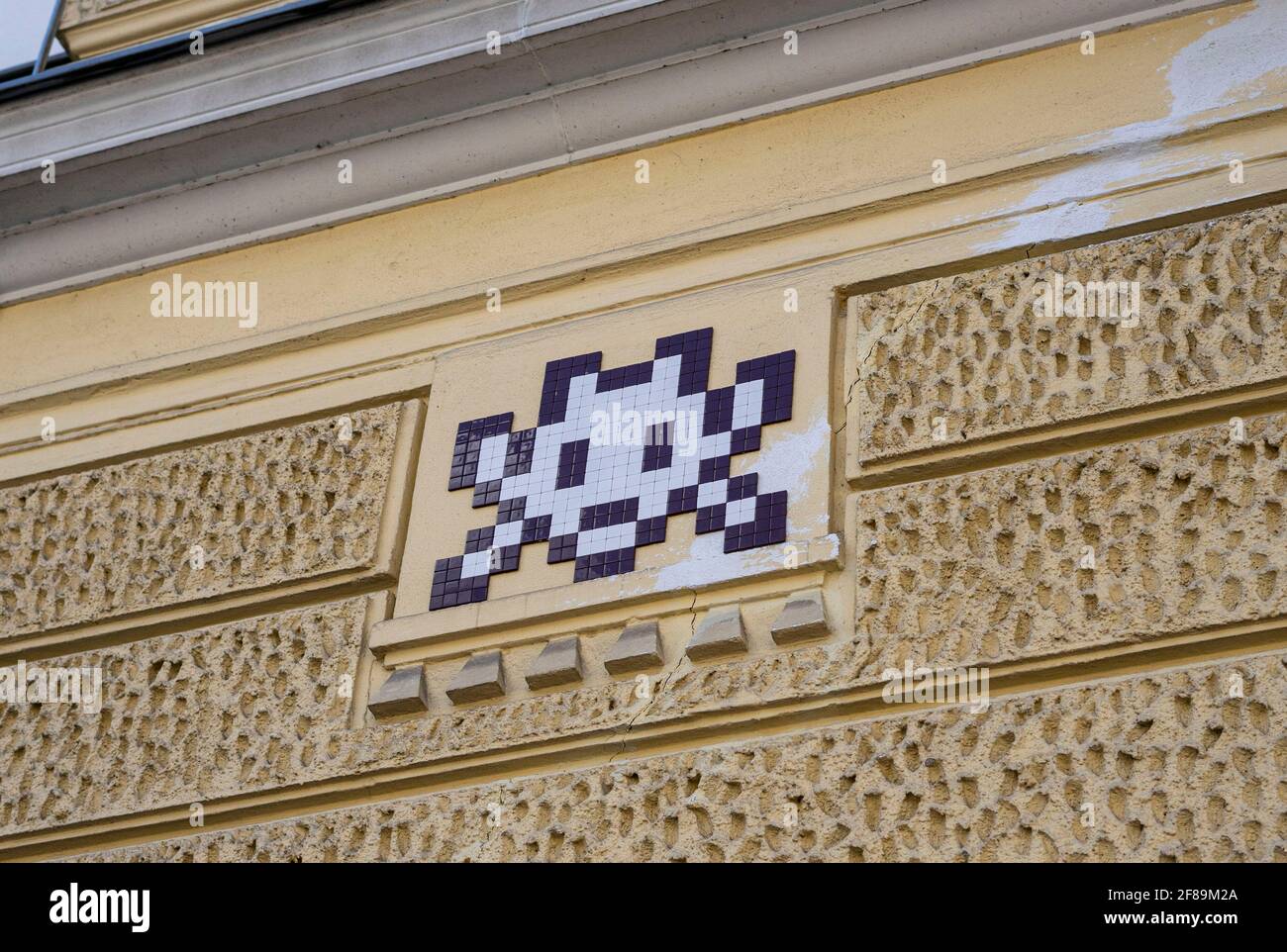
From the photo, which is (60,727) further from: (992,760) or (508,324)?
(992,760)

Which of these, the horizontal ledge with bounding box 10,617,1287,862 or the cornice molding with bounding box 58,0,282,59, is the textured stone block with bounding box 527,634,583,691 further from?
the cornice molding with bounding box 58,0,282,59

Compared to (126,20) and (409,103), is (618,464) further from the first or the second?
(126,20)

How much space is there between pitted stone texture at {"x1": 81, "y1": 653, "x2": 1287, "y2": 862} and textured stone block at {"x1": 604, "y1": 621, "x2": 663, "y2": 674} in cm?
19

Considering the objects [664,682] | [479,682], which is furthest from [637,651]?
[479,682]

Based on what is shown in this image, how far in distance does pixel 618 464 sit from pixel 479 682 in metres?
0.54

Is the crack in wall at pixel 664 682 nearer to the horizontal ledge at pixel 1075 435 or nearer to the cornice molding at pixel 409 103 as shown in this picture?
the horizontal ledge at pixel 1075 435

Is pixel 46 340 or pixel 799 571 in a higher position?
pixel 46 340

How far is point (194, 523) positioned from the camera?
4.35 m

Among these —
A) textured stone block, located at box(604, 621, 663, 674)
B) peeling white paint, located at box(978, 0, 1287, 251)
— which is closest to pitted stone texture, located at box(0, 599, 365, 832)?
textured stone block, located at box(604, 621, 663, 674)

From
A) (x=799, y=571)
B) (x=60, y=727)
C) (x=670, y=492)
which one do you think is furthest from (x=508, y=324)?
(x=60, y=727)

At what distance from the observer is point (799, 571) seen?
369 cm

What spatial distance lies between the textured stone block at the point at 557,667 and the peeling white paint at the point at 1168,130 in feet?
3.73

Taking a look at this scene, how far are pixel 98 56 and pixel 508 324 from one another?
4.17 feet

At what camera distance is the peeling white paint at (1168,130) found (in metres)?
3.89
